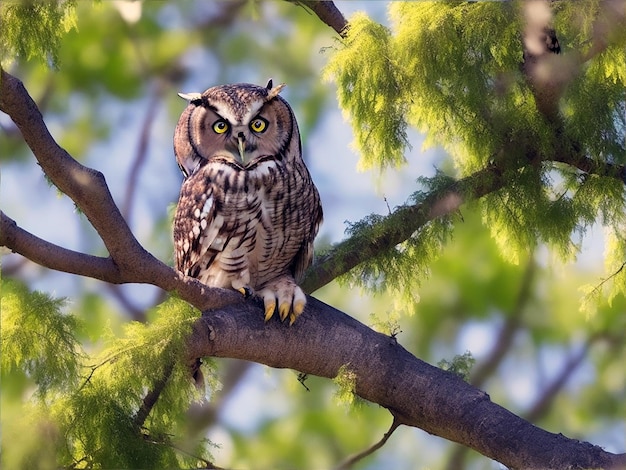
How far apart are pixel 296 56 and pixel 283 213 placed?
10.0 ft

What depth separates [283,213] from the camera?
2.39 metres

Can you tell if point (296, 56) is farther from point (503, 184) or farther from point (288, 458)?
point (503, 184)

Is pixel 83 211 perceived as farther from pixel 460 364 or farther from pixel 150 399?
pixel 460 364

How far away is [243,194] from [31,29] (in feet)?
2.13

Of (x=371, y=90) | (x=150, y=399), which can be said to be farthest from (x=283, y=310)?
(x=371, y=90)

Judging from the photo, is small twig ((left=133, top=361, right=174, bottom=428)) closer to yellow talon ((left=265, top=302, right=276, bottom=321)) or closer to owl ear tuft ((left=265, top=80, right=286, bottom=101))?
yellow talon ((left=265, top=302, right=276, bottom=321))

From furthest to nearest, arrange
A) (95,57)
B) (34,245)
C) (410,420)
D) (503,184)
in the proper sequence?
(95,57) < (503,184) < (410,420) < (34,245)

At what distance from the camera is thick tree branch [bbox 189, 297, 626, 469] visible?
6.65ft

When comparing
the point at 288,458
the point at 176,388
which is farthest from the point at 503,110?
the point at 288,458

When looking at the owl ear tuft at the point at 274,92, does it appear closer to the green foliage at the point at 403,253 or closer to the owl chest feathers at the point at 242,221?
the owl chest feathers at the point at 242,221

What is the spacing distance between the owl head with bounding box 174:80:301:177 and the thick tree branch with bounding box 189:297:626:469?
1.38ft

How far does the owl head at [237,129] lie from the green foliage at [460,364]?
2.28ft

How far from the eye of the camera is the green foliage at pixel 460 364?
92.7 inches

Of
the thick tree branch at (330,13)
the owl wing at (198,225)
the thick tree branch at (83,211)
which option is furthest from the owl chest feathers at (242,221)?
the thick tree branch at (330,13)
